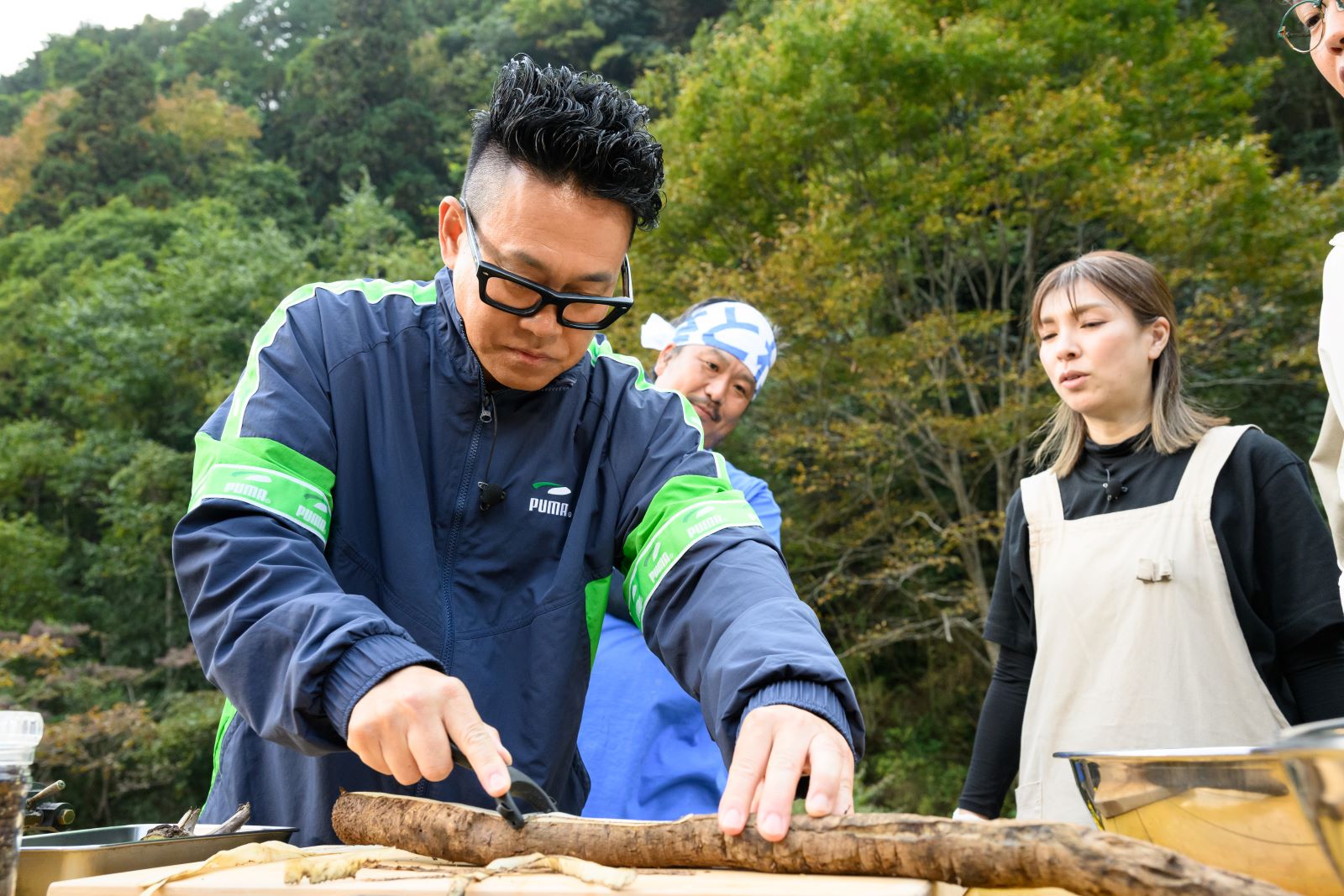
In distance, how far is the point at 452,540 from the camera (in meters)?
1.85

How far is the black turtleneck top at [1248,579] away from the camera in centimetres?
239

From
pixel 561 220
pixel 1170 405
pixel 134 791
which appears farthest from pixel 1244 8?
pixel 134 791

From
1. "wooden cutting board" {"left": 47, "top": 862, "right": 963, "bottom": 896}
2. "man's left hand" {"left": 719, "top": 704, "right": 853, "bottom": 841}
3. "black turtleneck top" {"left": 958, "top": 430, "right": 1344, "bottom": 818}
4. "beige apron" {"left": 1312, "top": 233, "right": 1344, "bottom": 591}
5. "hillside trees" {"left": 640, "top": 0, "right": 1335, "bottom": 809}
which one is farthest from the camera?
"hillside trees" {"left": 640, "top": 0, "right": 1335, "bottom": 809}

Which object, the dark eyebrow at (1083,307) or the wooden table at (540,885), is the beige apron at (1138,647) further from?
the wooden table at (540,885)

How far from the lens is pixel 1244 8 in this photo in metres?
14.8

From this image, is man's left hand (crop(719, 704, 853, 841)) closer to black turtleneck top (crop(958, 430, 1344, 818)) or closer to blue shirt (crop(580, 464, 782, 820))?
black turtleneck top (crop(958, 430, 1344, 818))

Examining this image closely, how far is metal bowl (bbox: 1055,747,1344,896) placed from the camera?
94 centimetres

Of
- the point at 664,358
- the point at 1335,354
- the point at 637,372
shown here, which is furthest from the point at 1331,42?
the point at 664,358

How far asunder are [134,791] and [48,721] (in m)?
1.40

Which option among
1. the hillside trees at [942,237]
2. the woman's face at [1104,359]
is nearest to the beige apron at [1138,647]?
the woman's face at [1104,359]

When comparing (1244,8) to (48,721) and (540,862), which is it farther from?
(48,721)

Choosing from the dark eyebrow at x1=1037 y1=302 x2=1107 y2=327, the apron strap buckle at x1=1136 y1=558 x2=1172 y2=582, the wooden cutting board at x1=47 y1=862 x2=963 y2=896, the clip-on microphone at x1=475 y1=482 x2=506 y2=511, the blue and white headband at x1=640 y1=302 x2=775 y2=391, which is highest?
the blue and white headband at x1=640 y1=302 x2=775 y2=391

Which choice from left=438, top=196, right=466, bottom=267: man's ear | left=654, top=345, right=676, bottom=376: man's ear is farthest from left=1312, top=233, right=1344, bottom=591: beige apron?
left=654, top=345, right=676, bottom=376: man's ear

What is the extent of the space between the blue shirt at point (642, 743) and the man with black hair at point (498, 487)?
86 centimetres
